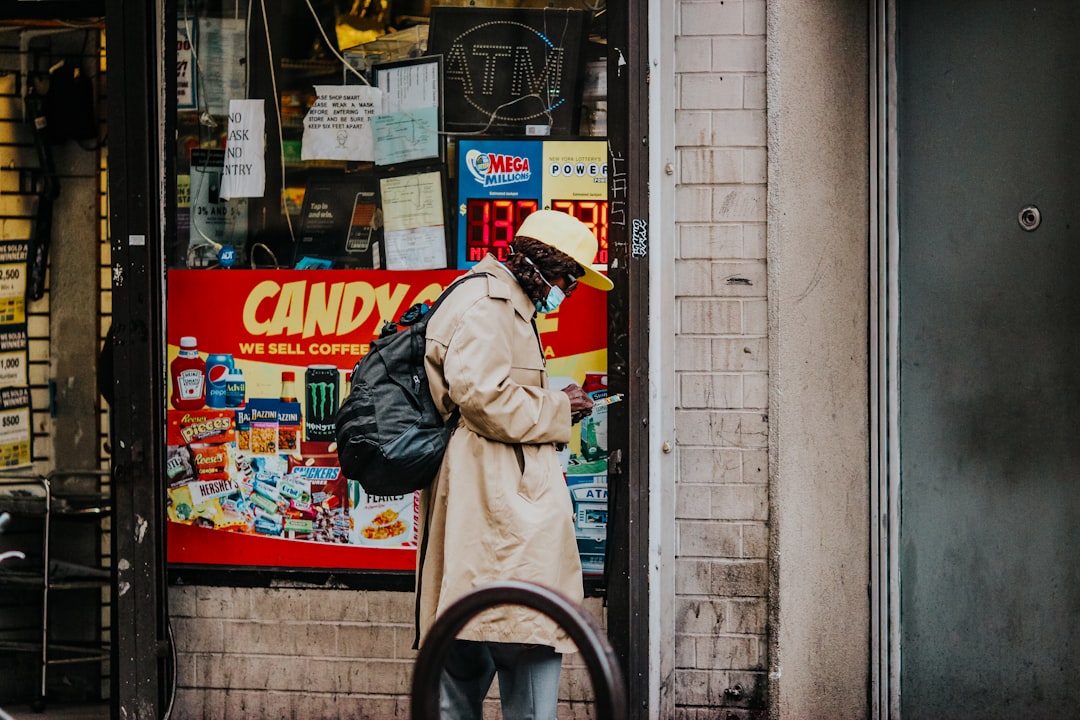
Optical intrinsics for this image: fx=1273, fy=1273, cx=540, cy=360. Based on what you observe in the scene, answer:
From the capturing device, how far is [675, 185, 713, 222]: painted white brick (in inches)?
201

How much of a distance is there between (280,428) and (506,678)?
69.9 inches

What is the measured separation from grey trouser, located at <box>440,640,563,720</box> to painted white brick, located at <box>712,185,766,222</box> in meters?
2.00

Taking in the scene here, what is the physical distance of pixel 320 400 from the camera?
5.31m

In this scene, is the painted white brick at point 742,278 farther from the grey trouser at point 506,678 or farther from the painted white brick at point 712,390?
the grey trouser at point 506,678

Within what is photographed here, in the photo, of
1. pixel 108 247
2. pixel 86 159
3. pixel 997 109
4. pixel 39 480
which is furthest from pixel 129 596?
pixel 997 109

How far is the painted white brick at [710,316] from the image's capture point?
202 inches

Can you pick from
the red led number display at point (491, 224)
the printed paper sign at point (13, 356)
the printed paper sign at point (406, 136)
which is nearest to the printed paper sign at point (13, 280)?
the printed paper sign at point (13, 356)

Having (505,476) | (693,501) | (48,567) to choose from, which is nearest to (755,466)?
(693,501)

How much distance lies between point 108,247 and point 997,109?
391 cm

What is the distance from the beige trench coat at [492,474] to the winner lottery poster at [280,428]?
1.30 m

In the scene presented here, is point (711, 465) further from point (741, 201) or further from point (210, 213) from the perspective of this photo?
point (210, 213)

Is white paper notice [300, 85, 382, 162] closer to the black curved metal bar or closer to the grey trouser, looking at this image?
the grey trouser

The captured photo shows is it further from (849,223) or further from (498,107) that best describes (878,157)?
(498,107)

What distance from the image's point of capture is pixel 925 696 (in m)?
5.34
